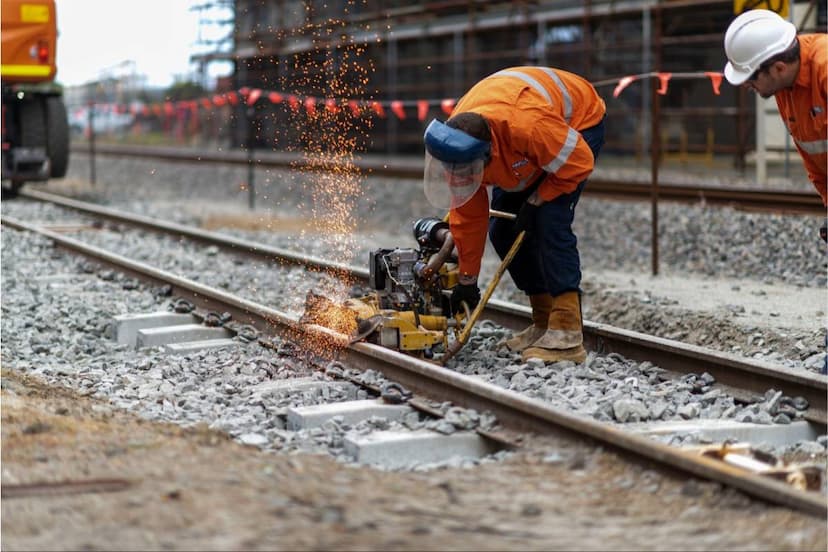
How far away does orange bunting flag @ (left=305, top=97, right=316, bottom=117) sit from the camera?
20.2 m

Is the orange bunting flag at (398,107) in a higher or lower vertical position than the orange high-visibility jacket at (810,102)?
higher

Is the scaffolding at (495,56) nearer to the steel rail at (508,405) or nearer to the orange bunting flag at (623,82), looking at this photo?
the orange bunting flag at (623,82)

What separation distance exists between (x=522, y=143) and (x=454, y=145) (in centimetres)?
38

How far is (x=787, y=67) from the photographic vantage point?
5.26 meters

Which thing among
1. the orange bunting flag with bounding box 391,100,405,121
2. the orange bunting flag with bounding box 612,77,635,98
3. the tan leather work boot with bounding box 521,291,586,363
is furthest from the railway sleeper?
the orange bunting flag with bounding box 391,100,405,121

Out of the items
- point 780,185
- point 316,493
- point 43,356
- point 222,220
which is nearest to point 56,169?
point 222,220

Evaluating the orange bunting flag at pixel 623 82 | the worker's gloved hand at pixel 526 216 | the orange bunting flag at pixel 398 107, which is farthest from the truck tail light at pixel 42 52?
the worker's gloved hand at pixel 526 216

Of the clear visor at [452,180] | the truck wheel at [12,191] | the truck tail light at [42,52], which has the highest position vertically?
the truck tail light at [42,52]

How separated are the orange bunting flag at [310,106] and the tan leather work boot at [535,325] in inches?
536

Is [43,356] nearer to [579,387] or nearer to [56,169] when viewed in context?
[579,387]

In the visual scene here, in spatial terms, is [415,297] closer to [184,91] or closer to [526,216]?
[526,216]

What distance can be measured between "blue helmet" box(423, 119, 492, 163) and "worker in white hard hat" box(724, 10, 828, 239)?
1.24 meters

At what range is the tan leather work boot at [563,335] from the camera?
6.43 meters

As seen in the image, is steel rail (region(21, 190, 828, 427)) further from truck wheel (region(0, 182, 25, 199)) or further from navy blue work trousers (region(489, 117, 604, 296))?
truck wheel (region(0, 182, 25, 199))
